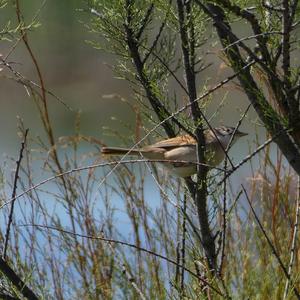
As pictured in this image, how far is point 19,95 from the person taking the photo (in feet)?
35.4

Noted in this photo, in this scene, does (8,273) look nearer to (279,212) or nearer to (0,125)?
(279,212)

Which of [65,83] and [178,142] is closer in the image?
[178,142]

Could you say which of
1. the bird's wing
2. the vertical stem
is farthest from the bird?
the vertical stem

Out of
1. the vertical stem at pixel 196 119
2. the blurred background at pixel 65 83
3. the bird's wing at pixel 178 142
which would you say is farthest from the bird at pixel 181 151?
the blurred background at pixel 65 83

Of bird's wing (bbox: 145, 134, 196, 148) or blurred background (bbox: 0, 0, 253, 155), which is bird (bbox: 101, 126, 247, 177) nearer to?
bird's wing (bbox: 145, 134, 196, 148)

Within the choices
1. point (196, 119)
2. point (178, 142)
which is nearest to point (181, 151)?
point (178, 142)

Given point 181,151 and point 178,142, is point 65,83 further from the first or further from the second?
point 178,142

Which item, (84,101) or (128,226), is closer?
(128,226)

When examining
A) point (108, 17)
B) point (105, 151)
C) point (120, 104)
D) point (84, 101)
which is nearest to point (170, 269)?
point (105, 151)

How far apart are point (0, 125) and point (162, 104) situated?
7518 mm

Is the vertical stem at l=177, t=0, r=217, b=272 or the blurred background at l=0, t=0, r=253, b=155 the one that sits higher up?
the blurred background at l=0, t=0, r=253, b=155

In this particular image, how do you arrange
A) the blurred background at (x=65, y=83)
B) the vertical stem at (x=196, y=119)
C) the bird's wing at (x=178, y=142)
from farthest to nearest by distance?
the blurred background at (x=65, y=83) → the bird's wing at (x=178, y=142) → the vertical stem at (x=196, y=119)

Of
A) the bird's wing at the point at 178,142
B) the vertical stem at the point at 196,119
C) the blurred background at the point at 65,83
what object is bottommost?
the vertical stem at the point at 196,119

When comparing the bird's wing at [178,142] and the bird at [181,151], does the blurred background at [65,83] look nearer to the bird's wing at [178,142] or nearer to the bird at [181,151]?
the bird at [181,151]
